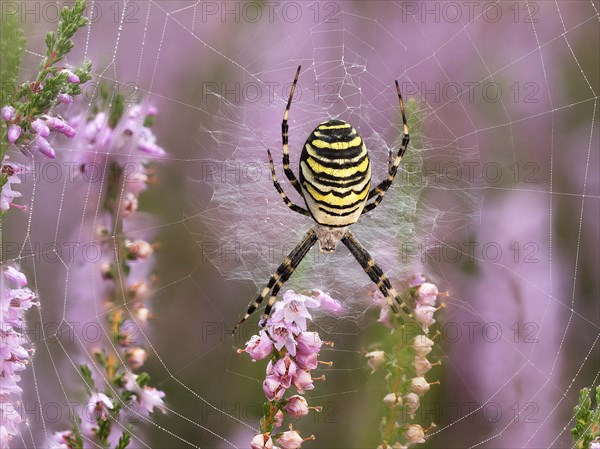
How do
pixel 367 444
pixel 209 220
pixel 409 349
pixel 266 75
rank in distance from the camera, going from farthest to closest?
pixel 266 75
pixel 209 220
pixel 367 444
pixel 409 349

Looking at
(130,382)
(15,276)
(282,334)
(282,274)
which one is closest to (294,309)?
(282,334)

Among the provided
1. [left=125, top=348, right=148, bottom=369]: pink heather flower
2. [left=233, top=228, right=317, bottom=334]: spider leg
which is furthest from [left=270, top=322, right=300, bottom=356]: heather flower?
[left=233, top=228, right=317, bottom=334]: spider leg

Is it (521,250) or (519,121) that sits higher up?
(519,121)

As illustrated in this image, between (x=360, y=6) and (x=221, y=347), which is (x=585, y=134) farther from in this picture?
(x=221, y=347)

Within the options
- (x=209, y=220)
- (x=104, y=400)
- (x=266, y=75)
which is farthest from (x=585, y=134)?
(x=104, y=400)

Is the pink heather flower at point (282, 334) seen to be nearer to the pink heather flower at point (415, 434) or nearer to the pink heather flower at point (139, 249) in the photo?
the pink heather flower at point (415, 434)

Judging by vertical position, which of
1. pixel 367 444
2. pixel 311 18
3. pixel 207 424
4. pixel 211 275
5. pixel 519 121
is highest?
pixel 311 18

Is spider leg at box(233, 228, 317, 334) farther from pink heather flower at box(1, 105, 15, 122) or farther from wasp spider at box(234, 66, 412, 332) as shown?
pink heather flower at box(1, 105, 15, 122)

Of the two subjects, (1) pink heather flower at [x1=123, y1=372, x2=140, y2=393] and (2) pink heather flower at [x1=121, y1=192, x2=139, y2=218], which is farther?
(2) pink heather flower at [x1=121, y1=192, x2=139, y2=218]
